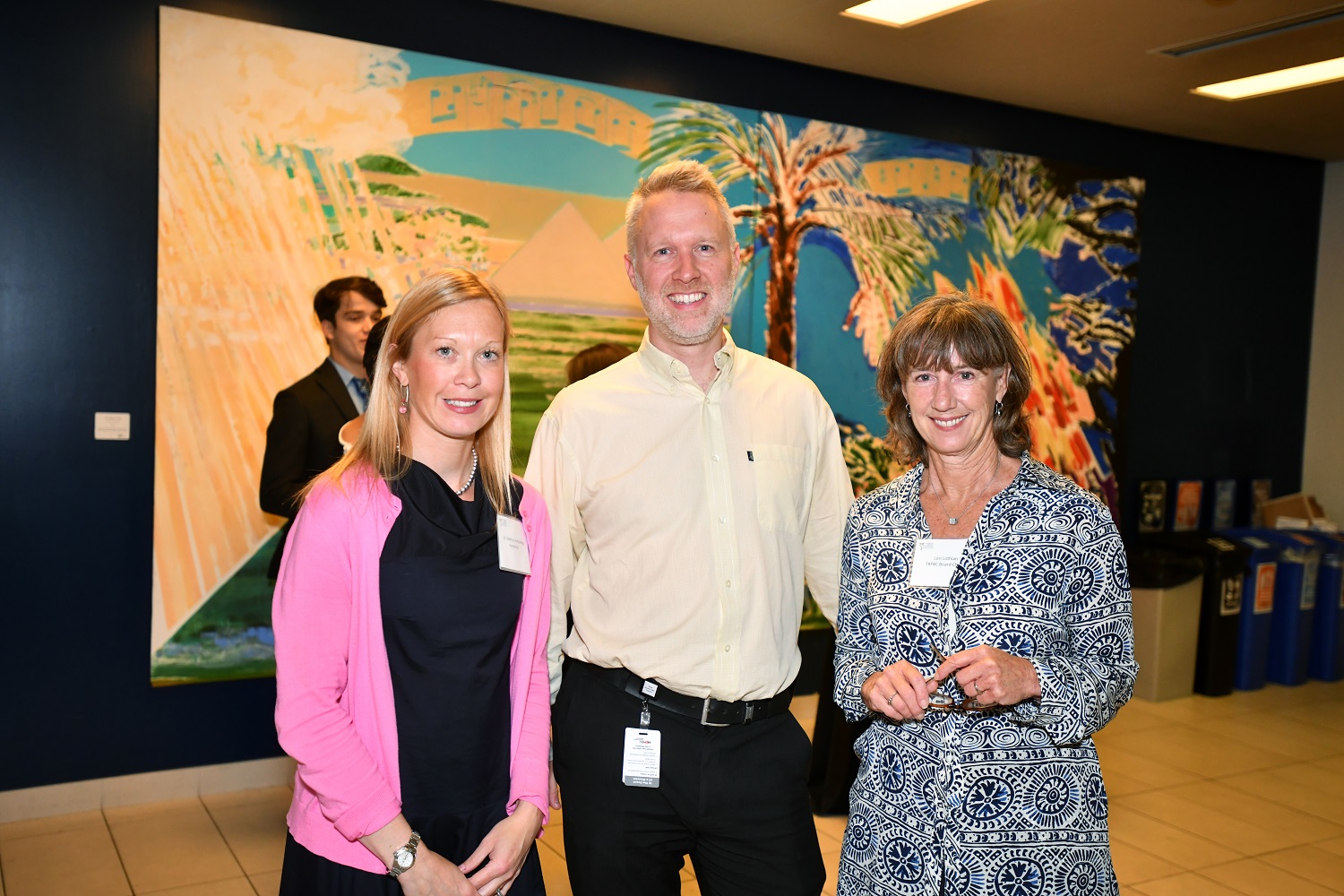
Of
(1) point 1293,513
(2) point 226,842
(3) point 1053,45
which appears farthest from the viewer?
(1) point 1293,513

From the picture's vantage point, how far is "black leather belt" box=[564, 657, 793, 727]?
2131 mm

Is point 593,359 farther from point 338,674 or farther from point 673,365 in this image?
point 338,674

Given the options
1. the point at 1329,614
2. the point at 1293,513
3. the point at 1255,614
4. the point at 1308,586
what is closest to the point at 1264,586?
the point at 1255,614

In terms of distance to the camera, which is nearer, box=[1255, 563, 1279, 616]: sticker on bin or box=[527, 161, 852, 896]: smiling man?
box=[527, 161, 852, 896]: smiling man

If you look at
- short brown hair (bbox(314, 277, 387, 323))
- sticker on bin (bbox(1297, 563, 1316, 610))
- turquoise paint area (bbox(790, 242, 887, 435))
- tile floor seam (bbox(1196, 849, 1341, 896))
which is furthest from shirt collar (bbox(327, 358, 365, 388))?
sticker on bin (bbox(1297, 563, 1316, 610))

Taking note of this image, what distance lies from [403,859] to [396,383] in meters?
0.79

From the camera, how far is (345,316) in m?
4.54

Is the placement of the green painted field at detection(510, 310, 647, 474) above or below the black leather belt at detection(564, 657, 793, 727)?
above

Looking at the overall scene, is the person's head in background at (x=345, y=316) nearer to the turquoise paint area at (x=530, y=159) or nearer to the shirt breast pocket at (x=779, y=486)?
the turquoise paint area at (x=530, y=159)

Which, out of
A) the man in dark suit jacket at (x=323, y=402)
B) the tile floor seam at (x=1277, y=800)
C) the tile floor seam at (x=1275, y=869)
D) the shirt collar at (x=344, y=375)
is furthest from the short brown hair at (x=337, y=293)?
the tile floor seam at (x=1277, y=800)

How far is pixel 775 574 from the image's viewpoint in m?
2.24

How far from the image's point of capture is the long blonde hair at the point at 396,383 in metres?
1.79

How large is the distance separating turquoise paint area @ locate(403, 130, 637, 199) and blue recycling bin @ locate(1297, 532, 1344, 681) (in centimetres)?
519

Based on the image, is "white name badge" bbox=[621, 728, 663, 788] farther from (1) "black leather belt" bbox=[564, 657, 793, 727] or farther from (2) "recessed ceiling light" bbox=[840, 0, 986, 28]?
(2) "recessed ceiling light" bbox=[840, 0, 986, 28]
